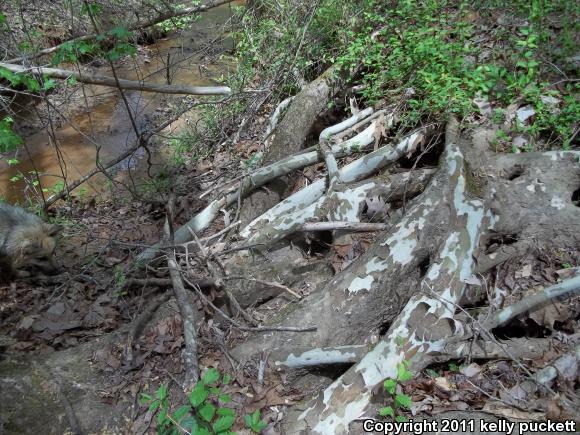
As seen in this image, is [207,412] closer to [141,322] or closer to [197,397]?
[197,397]

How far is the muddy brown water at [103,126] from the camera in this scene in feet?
28.1

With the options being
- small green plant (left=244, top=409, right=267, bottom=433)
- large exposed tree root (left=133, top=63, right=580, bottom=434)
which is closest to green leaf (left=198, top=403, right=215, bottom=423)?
small green plant (left=244, top=409, right=267, bottom=433)

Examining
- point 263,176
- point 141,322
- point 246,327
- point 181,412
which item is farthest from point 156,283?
point 181,412

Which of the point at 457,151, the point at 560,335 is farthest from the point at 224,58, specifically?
the point at 560,335

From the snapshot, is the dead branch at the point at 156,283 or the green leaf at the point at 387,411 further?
the dead branch at the point at 156,283

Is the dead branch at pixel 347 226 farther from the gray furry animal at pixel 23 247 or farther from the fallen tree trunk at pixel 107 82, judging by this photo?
the gray furry animal at pixel 23 247

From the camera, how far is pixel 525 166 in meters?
4.18

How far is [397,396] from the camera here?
302cm

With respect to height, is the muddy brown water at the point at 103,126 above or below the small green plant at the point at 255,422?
above

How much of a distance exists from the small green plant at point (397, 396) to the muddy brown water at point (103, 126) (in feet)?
20.6

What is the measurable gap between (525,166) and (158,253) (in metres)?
3.91

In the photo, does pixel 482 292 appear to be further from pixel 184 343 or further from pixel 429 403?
pixel 184 343

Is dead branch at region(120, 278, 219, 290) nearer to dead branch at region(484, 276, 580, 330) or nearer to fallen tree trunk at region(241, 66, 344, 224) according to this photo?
fallen tree trunk at region(241, 66, 344, 224)

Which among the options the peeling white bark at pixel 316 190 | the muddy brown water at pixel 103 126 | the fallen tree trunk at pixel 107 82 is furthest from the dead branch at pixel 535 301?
the muddy brown water at pixel 103 126
